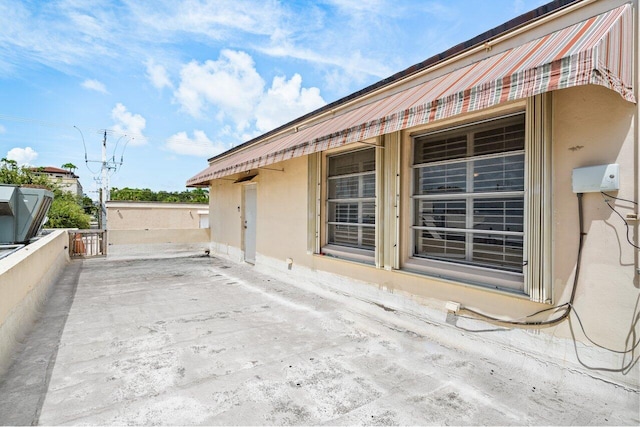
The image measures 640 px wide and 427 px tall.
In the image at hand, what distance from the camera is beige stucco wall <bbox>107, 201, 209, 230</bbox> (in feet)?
74.9

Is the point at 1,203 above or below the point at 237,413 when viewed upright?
above

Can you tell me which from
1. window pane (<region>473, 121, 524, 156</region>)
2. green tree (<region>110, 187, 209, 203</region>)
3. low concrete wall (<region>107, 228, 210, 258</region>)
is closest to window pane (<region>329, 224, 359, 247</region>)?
window pane (<region>473, 121, 524, 156</region>)

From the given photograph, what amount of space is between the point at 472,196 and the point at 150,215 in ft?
84.4

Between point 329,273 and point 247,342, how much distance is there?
282 centimetres

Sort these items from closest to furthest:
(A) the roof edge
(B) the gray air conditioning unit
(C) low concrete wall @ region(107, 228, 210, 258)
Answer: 1. (A) the roof edge
2. (B) the gray air conditioning unit
3. (C) low concrete wall @ region(107, 228, 210, 258)

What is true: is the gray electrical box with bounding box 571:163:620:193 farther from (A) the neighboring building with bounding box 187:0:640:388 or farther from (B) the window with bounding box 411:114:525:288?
(B) the window with bounding box 411:114:525:288

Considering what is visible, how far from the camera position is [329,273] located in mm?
6762

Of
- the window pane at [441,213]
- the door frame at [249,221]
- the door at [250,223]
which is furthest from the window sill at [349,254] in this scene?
the door at [250,223]

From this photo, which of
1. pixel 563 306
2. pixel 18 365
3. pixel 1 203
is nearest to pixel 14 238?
pixel 1 203

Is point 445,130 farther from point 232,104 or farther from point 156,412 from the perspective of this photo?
point 232,104

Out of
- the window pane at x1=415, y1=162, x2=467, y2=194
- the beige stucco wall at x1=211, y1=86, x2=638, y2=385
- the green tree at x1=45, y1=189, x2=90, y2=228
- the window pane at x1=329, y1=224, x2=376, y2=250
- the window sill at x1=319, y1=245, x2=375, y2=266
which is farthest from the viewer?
the green tree at x1=45, y1=189, x2=90, y2=228

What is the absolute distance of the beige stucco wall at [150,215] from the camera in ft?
74.9

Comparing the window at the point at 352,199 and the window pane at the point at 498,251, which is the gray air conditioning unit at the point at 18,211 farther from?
the window pane at the point at 498,251

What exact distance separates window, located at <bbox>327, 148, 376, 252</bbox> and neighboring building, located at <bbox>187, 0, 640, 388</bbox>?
0.14 feet
